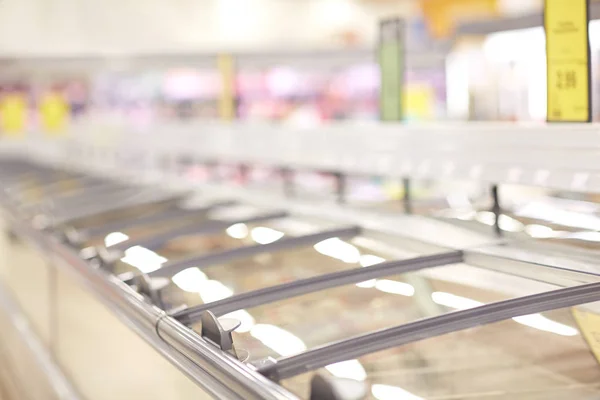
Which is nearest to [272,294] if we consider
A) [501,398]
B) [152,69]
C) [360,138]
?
[501,398]

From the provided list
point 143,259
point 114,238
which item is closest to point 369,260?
point 143,259

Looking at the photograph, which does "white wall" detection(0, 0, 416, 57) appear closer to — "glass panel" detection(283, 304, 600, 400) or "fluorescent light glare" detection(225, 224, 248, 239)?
"fluorescent light glare" detection(225, 224, 248, 239)

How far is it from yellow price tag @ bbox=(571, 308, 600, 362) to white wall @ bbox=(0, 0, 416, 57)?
814cm

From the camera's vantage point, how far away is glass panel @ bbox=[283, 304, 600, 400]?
1480mm

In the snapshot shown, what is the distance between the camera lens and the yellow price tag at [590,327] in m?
1.54

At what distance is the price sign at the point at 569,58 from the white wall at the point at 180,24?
25.0 ft

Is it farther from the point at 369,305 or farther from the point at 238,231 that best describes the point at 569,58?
the point at 238,231

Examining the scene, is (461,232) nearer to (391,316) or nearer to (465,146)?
(465,146)

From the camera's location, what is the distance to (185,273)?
2426 millimetres

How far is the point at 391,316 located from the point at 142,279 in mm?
705

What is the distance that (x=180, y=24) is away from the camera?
9680 mm

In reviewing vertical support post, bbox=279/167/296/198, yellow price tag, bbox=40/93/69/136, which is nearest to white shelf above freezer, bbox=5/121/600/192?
vertical support post, bbox=279/167/296/198

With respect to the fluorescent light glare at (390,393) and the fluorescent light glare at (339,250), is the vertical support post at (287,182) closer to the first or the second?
the fluorescent light glare at (339,250)

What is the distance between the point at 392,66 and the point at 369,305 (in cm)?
175
